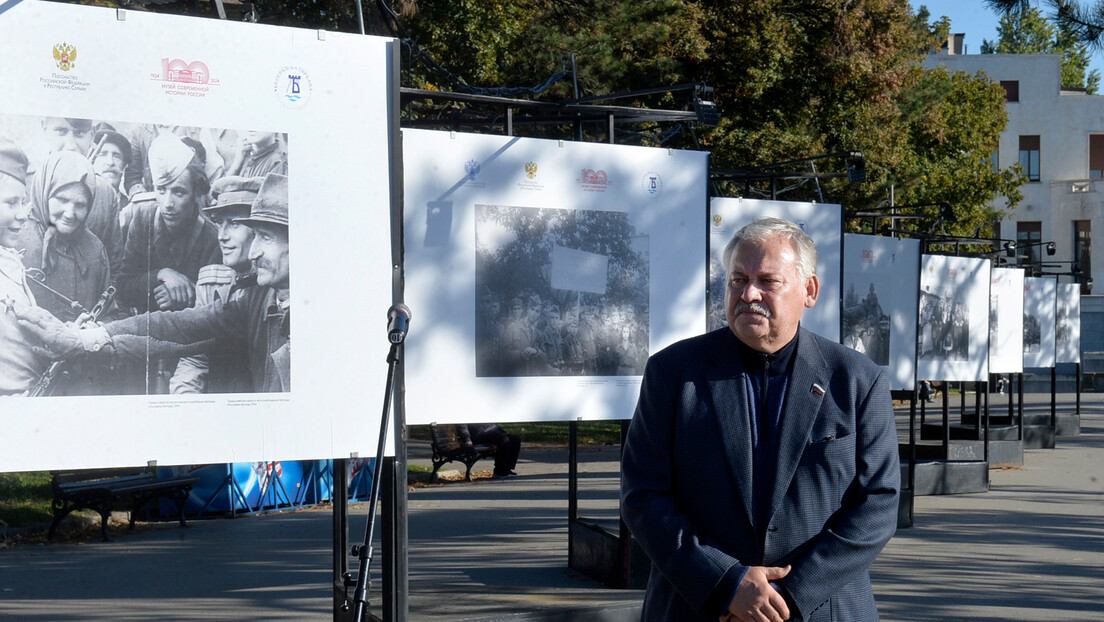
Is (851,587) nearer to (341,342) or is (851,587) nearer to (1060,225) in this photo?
(341,342)

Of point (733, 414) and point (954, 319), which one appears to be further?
point (954, 319)

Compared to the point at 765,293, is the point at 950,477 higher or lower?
lower

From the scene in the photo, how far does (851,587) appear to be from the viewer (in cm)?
326

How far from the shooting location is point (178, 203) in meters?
4.43

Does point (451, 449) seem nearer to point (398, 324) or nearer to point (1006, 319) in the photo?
point (1006, 319)

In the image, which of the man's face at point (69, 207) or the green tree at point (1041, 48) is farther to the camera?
the green tree at point (1041, 48)

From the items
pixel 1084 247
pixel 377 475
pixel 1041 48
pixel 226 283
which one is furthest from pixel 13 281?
pixel 1041 48

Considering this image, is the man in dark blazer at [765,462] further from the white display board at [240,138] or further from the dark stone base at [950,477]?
the dark stone base at [950,477]

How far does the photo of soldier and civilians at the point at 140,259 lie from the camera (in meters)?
4.14

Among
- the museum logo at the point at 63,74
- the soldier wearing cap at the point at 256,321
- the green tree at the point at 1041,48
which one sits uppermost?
the green tree at the point at 1041,48

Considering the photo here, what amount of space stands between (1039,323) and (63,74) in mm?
20491

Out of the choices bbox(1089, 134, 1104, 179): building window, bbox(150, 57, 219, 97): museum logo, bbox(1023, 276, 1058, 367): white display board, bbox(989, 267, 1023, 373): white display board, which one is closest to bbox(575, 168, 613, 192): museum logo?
bbox(150, 57, 219, 97): museum logo

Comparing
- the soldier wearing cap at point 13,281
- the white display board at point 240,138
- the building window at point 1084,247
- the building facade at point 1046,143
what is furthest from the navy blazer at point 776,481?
the building facade at point 1046,143

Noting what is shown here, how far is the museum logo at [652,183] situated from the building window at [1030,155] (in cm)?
5991
